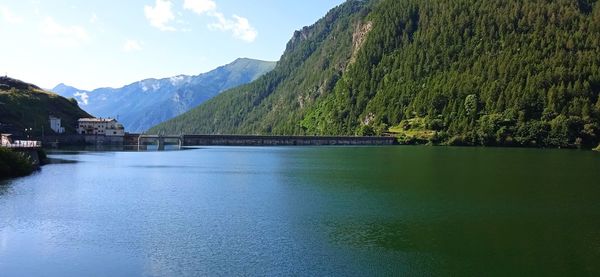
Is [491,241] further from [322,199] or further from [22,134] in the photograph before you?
[22,134]

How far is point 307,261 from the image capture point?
39.8 meters

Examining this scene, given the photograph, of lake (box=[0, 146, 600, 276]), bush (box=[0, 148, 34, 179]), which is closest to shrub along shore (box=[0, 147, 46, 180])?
bush (box=[0, 148, 34, 179])

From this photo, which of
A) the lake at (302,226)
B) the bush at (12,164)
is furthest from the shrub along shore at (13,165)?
the lake at (302,226)

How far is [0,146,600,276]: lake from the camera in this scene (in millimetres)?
38875

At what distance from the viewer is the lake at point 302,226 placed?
128ft

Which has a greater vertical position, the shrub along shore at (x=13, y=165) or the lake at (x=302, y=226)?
→ the shrub along shore at (x=13, y=165)

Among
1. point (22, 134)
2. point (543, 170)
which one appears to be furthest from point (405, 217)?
point (22, 134)

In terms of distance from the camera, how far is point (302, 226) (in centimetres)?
5259

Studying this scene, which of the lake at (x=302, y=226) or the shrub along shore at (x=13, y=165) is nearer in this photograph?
the lake at (x=302, y=226)

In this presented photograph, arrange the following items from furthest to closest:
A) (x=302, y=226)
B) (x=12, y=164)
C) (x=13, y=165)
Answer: (x=13, y=165), (x=12, y=164), (x=302, y=226)

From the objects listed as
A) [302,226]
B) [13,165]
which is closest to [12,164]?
[13,165]

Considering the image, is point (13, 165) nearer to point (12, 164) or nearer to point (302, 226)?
point (12, 164)

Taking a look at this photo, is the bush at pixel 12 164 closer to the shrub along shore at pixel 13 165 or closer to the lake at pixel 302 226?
the shrub along shore at pixel 13 165

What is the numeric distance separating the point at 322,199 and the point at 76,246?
34.5m
